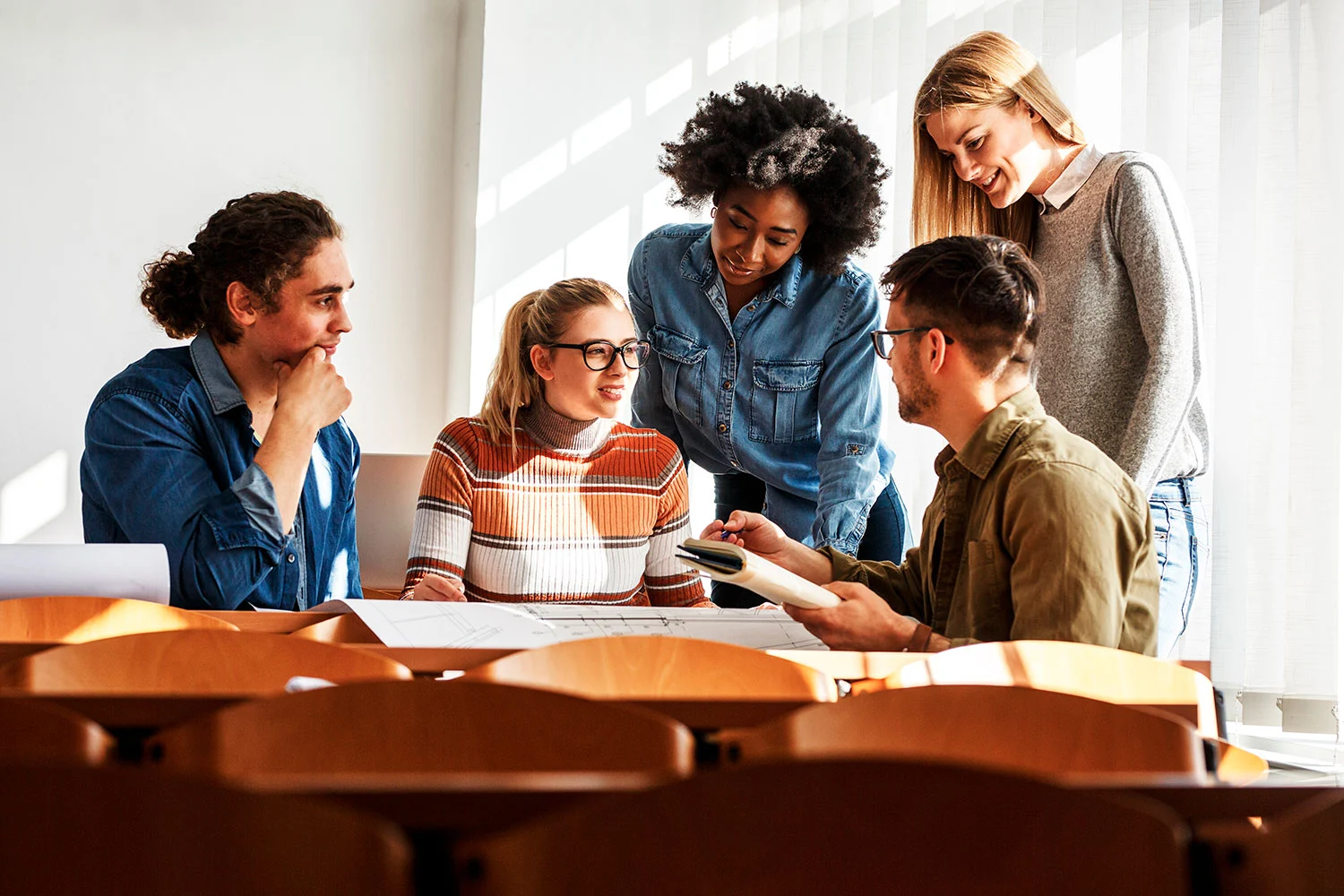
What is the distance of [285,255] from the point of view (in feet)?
6.60

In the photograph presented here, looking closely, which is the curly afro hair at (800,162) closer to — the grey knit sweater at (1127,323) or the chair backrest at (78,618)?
the grey knit sweater at (1127,323)

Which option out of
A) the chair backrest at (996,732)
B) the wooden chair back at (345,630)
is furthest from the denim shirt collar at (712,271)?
the chair backrest at (996,732)

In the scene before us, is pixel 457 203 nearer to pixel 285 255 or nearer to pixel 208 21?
pixel 208 21

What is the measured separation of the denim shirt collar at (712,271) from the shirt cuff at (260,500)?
1023mm

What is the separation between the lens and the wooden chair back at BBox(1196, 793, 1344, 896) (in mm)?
709

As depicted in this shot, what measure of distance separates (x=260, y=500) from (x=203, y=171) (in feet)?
8.92

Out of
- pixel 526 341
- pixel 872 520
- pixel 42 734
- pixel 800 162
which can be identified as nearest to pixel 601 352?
pixel 526 341

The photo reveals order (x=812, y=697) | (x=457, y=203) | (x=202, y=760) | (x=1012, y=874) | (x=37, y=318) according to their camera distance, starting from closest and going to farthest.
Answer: (x=1012, y=874) → (x=202, y=760) → (x=812, y=697) → (x=37, y=318) → (x=457, y=203)

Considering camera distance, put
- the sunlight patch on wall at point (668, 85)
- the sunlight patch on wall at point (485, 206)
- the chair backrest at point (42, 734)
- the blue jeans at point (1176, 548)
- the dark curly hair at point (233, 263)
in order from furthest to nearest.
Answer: the sunlight patch on wall at point (668, 85), the sunlight patch on wall at point (485, 206), the dark curly hair at point (233, 263), the blue jeans at point (1176, 548), the chair backrest at point (42, 734)

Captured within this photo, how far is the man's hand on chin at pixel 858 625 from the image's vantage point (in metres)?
1.57

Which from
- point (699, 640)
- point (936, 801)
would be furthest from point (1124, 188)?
point (936, 801)

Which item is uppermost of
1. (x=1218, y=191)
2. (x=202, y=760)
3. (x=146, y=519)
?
(x=1218, y=191)

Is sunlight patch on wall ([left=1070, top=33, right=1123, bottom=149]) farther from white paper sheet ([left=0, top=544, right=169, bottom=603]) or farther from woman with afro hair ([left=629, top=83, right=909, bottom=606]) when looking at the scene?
white paper sheet ([left=0, top=544, right=169, bottom=603])

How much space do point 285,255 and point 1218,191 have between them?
6.22 ft
